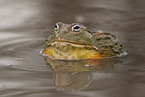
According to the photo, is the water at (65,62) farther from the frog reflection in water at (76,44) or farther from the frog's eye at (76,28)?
the frog's eye at (76,28)

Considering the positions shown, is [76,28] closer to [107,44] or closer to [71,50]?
[71,50]

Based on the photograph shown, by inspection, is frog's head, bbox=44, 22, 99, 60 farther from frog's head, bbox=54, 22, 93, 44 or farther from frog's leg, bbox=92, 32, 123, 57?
frog's leg, bbox=92, 32, 123, 57

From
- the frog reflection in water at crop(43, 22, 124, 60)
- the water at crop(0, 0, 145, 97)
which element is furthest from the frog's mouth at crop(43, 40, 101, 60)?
the water at crop(0, 0, 145, 97)

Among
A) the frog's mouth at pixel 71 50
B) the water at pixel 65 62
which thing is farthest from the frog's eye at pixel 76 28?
the water at pixel 65 62

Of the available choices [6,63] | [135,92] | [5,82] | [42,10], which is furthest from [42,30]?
[135,92]

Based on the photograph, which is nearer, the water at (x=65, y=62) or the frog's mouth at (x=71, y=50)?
the water at (x=65, y=62)

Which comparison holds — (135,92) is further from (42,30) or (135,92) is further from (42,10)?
(42,10)

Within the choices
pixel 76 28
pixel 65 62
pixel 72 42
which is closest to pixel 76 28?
pixel 76 28
